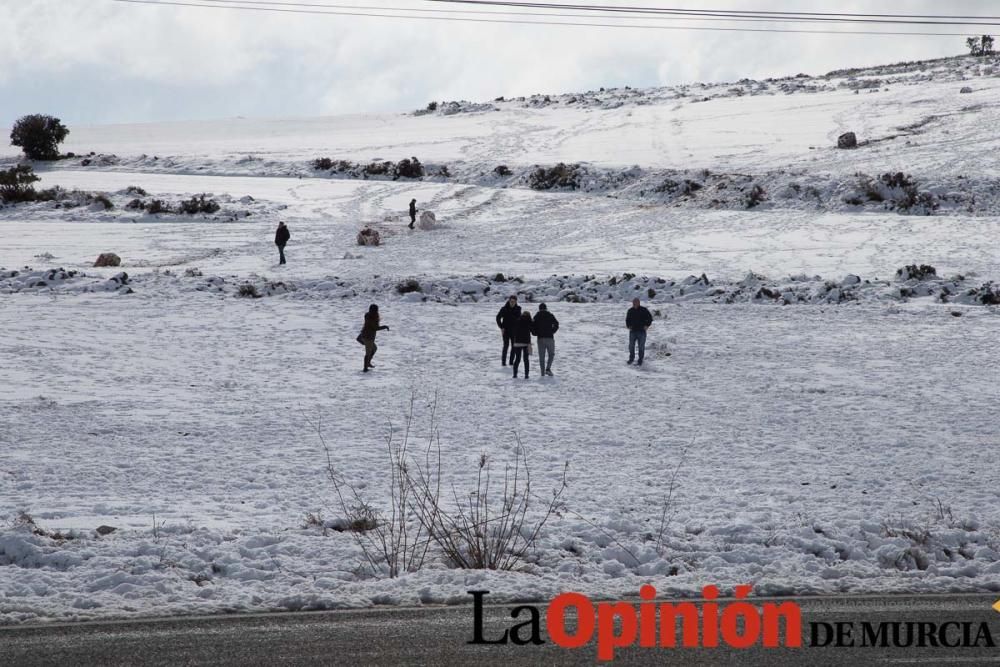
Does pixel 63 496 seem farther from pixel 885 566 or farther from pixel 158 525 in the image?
pixel 885 566

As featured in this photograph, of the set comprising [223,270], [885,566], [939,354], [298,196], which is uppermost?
[298,196]

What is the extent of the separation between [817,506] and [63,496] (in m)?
8.87

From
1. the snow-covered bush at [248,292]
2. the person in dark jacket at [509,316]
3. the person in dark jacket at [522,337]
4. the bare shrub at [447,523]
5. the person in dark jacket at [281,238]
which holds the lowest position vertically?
the bare shrub at [447,523]

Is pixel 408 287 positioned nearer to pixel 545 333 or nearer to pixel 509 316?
pixel 509 316

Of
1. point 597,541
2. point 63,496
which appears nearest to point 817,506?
point 597,541

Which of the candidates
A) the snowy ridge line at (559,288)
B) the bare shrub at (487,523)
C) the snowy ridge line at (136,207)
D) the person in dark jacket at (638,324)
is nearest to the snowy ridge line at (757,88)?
the snowy ridge line at (136,207)

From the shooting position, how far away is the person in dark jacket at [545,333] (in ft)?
63.4

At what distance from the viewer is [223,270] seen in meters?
31.2

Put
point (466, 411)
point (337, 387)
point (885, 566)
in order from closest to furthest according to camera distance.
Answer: point (885, 566)
point (466, 411)
point (337, 387)

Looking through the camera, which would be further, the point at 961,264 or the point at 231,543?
the point at 961,264

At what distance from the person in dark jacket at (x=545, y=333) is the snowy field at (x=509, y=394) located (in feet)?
1.32

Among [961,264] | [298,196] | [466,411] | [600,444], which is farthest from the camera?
[298,196]

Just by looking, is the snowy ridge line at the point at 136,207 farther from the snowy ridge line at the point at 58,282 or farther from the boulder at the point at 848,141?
the boulder at the point at 848,141

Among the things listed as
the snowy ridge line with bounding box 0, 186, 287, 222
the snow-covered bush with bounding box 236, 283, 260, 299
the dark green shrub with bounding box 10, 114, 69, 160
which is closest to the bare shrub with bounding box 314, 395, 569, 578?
the snow-covered bush with bounding box 236, 283, 260, 299
